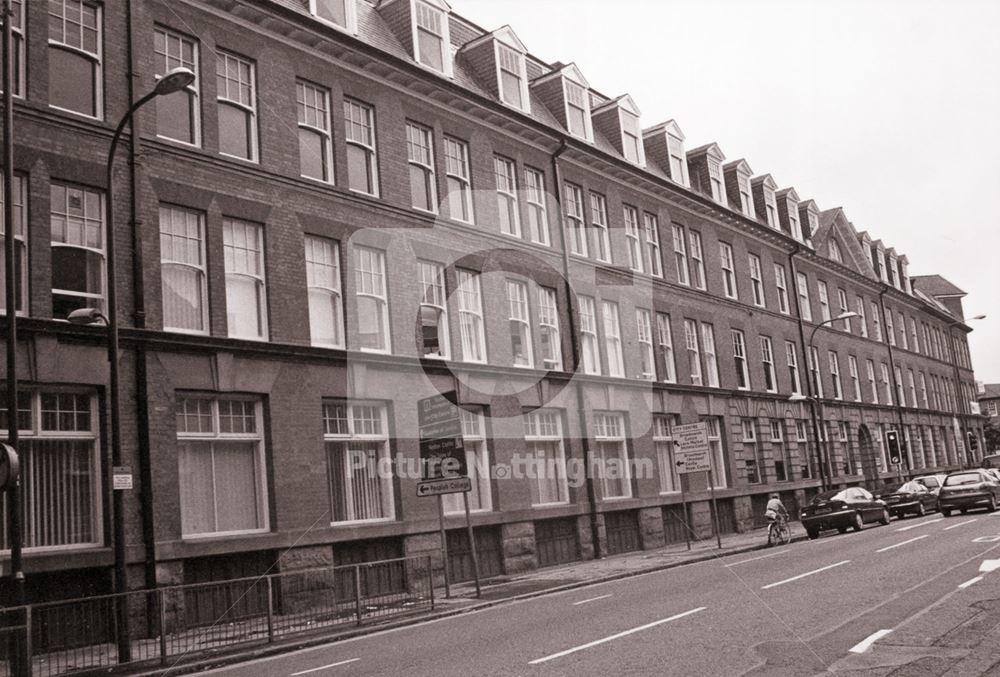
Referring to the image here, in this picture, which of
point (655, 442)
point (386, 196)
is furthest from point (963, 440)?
point (386, 196)

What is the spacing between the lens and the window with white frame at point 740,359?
123ft

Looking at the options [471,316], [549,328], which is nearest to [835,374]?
[549,328]

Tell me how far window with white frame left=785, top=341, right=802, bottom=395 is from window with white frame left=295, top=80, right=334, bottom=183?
26358 mm

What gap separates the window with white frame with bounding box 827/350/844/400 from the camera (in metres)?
45.9

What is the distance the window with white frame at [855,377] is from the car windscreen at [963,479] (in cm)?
1479

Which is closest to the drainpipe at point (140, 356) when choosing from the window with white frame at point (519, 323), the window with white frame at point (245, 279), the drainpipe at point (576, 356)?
the window with white frame at point (245, 279)

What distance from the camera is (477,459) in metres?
23.8

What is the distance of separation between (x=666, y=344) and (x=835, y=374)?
56.4ft

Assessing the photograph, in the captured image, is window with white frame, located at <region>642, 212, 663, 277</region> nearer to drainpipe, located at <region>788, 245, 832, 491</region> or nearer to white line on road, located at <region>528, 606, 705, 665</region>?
drainpipe, located at <region>788, 245, 832, 491</region>

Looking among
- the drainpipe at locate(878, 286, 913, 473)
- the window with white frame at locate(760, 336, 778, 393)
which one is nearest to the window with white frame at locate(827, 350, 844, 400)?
the window with white frame at locate(760, 336, 778, 393)

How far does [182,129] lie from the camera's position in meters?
18.6

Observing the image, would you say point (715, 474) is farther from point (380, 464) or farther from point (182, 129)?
point (182, 129)

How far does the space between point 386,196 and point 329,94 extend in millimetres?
2670

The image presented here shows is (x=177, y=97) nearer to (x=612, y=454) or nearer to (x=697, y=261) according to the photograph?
(x=612, y=454)
